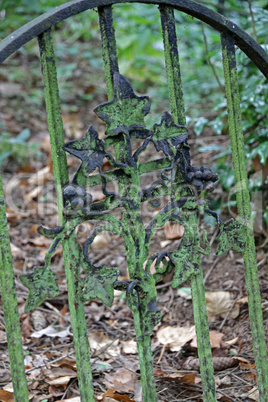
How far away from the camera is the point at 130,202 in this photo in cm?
112

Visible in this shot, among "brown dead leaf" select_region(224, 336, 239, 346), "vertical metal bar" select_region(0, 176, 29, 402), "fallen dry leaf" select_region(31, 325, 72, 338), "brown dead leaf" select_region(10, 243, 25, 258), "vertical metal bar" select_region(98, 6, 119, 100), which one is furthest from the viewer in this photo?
"brown dead leaf" select_region(10, 243, 25, 258)

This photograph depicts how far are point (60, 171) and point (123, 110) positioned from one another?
0.22 m

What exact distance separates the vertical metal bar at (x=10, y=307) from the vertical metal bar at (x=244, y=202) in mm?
673

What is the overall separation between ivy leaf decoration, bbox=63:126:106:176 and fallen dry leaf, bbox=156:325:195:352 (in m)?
0.95

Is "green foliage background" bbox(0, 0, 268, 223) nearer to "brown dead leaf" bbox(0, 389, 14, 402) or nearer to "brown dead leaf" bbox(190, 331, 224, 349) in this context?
"brown dead leaf" bbox(190, 331, 224, 349)

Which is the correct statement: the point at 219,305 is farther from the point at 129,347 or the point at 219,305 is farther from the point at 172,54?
the point at 172,54

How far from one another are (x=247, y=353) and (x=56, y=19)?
130 centimetres

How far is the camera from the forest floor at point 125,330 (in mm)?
1451

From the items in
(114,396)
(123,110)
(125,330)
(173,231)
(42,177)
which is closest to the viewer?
(123,110)

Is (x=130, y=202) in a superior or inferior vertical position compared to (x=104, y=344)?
superior

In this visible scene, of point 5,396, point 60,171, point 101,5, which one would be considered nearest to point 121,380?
point 5,396

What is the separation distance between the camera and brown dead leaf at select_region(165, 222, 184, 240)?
2297 mm

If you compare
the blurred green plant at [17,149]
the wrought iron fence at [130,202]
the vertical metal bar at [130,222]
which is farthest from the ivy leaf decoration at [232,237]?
the blurred green plant at [17,149]

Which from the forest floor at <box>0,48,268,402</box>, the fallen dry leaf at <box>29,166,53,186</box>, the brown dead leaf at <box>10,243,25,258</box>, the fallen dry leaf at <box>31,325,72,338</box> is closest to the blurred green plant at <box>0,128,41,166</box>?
the fallen dry leaf at <box>29,166,53,186</box>
